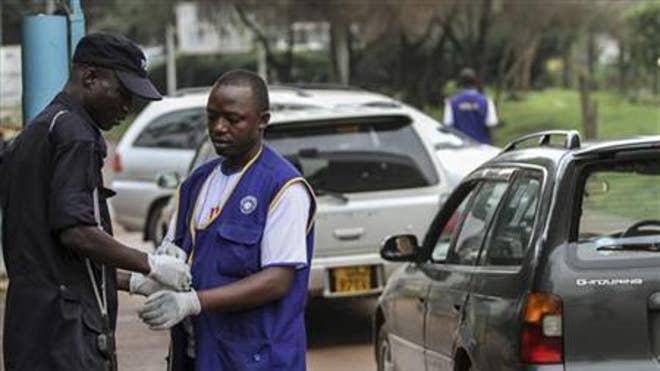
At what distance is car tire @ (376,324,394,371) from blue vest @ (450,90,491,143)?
807 cm

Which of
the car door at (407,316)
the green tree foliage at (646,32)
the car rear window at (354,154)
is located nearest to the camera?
the car door at (407,316)

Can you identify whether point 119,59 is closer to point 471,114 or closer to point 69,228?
point 69,228

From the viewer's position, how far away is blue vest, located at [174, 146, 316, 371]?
13.9 feet

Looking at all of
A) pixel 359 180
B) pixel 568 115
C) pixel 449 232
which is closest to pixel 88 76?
pixel 449 232

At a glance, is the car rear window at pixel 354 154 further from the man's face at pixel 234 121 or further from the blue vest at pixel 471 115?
the blue vest at pixel 471 115

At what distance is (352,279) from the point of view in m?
9.49

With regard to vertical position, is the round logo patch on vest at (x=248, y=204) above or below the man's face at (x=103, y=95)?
below

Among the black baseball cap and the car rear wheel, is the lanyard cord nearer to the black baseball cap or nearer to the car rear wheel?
the black baseball cap

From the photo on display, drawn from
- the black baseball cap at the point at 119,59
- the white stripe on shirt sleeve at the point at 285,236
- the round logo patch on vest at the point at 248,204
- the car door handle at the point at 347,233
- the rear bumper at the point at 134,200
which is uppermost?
the black baseball cap at the point at 119,59

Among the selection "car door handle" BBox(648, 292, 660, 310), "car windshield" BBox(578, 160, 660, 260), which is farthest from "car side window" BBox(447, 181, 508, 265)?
"car door handle" BBox(648, 292, 660, 310)

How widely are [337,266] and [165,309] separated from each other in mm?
→ 5462

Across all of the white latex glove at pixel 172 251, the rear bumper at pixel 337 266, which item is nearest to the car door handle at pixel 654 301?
the white latex glove at pixel 172 251

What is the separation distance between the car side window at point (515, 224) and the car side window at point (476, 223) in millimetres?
166

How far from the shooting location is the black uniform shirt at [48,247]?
4.09 metres
